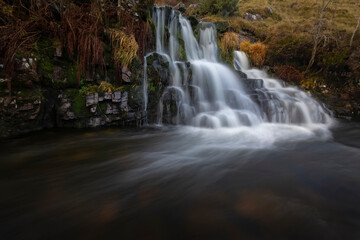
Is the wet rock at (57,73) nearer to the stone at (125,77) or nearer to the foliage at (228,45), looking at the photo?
the stone at (125,77)

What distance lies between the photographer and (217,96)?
6.28 m

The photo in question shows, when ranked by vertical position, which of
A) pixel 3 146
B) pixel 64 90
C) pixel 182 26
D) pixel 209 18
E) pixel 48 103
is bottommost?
pixel 3 146

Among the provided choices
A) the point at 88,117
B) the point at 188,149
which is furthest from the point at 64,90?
the point at 188,149

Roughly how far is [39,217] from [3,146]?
282cm

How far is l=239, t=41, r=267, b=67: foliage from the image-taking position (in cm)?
916

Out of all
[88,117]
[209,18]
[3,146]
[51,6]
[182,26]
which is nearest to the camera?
[3,146]

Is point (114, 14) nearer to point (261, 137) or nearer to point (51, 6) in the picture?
point (51, 6)

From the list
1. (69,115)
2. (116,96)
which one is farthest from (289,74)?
(69,115)

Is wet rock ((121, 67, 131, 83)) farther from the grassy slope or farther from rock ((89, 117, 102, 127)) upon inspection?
the grassy slope

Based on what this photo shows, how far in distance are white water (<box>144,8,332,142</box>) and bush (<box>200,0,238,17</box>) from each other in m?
6.67

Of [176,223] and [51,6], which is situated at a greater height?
[51,6]

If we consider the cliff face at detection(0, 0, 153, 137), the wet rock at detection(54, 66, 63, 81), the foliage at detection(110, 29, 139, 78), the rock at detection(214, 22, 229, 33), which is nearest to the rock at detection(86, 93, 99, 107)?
the cliff face at detection(0, 0, 153, 137)

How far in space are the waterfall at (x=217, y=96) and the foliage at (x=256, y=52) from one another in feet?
5.97

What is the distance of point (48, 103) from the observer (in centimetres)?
432
